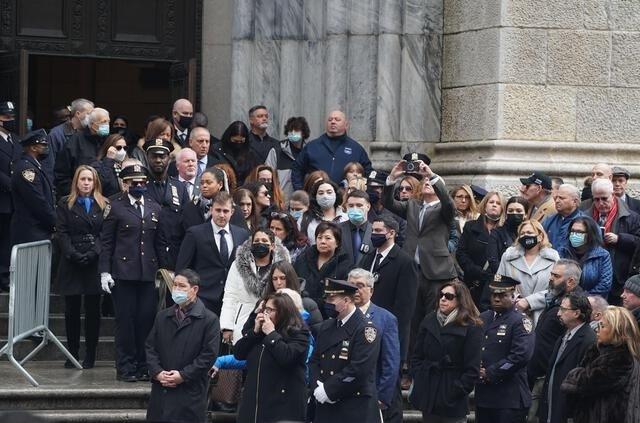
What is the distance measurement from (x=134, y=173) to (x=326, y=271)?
199 cm

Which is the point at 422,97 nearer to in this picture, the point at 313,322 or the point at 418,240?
the point at 418,240

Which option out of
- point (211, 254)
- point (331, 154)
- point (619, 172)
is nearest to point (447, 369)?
point (211, 254)

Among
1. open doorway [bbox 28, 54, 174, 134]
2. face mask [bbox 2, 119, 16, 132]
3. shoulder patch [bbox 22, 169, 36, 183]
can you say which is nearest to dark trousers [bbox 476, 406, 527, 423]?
shoulder patch [bbox 22, 169, 36, 183]

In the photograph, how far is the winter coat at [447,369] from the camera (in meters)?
12.6

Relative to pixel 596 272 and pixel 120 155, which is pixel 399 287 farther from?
pixel 120 155

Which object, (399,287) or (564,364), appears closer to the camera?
(564,364)

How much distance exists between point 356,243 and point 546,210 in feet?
6.51

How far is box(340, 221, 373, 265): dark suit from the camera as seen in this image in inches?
548

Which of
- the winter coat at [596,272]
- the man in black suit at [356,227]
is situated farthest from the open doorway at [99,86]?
the winter coat at [596,272]

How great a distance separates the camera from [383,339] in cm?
1230

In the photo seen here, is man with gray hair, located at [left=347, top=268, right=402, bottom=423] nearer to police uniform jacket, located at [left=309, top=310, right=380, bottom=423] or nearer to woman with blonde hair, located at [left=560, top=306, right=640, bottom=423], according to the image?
police uniform jacket, located at [left=309, top=310, right=380, bottom=423]

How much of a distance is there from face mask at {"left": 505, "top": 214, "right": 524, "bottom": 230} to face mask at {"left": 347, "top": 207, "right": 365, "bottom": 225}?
1.48 metres

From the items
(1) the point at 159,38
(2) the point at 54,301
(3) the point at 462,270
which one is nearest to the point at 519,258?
(3) the point at 462,270

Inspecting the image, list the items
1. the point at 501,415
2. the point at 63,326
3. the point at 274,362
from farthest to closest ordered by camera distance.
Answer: the point at 63,326, the point at 501,415, the point at 274,362
